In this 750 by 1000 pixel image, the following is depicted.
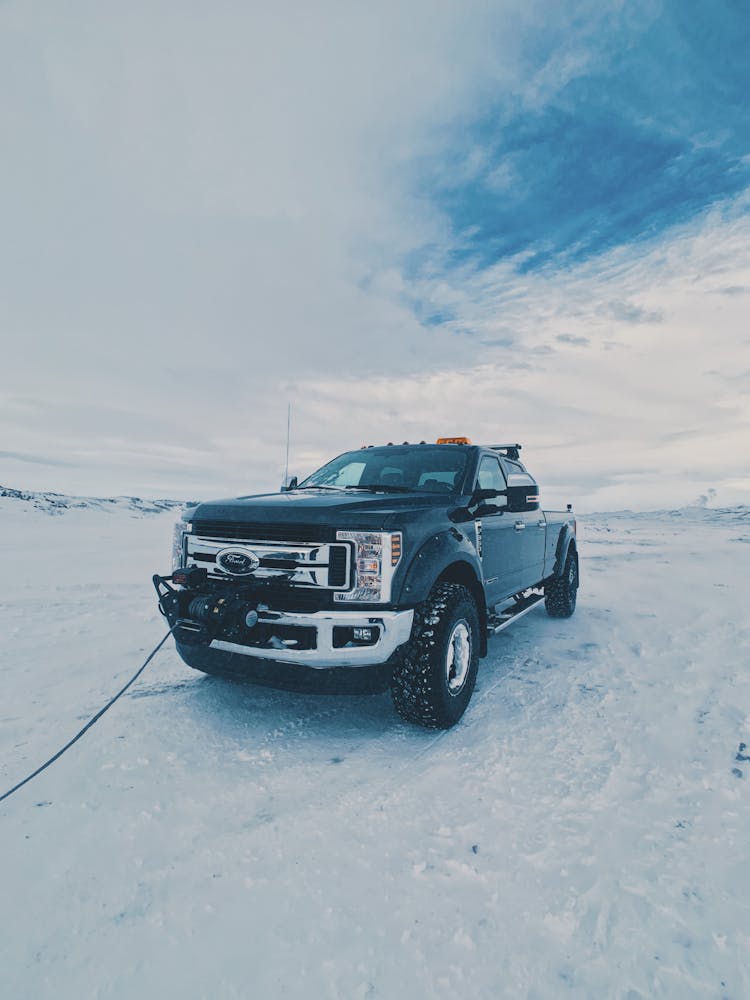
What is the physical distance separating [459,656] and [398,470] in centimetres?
182

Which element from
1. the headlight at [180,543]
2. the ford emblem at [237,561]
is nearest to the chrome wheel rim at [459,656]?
the ford emblem at [237,561]

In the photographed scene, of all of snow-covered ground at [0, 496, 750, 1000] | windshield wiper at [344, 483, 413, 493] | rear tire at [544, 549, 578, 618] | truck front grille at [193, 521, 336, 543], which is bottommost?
snow-covered ground at [0, 496, 750, 1000]

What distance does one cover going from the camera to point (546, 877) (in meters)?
2.09

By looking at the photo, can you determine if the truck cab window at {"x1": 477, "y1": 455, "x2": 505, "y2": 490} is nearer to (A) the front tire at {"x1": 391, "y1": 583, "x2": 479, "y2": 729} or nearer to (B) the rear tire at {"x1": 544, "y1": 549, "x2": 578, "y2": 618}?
(A) the front tire at {"x1": 391, "y1": 583, "x2": 479, "y2": 729}

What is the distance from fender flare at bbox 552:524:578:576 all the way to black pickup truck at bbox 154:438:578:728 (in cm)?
282

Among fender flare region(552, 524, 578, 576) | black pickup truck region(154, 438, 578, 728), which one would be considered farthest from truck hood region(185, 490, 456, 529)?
fender flare region(552, 524, 578, 576)

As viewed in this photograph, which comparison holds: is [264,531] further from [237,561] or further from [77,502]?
[77,502]

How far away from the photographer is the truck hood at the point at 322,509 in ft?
10.3

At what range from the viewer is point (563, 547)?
6688 millimetres

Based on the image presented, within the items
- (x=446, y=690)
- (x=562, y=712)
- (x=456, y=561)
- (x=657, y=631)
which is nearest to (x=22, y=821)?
(x=446, y=690)

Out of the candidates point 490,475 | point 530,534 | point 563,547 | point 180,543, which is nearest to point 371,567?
point 180,543

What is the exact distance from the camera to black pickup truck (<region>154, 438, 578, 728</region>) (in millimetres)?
3039

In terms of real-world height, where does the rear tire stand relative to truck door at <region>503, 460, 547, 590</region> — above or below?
below

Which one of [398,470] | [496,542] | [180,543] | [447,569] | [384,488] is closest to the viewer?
[447,569]
